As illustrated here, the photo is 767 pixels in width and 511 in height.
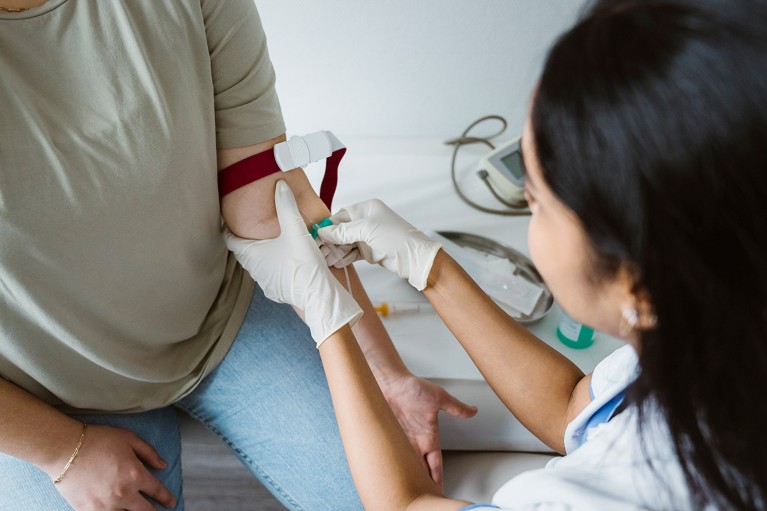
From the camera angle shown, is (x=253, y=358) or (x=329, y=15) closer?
(x=253, y=358)

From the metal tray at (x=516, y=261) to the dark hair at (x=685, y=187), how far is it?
0.77 meters

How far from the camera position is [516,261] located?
4.75 ft

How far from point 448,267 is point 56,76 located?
0.66 m

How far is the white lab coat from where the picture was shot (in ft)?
1.94

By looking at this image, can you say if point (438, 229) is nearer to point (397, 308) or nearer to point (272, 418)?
point (397, 308)

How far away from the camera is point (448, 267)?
103 cm

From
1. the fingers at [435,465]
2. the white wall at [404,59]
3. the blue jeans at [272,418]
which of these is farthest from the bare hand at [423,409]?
the white wall at [404,59]

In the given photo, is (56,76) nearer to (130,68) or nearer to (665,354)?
(130,68)

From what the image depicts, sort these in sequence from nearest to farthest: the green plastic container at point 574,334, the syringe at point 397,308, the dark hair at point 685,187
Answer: the dark hair at point 685,187 < the green plastic container at point 574,334 < the syringe at point 397,308

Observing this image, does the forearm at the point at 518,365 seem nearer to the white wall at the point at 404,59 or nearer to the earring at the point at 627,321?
the earring at the point at 627,321

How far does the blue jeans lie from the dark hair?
0.66 metres

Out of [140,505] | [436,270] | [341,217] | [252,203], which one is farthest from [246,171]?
[140,505]

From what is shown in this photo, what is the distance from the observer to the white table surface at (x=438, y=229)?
1191mm

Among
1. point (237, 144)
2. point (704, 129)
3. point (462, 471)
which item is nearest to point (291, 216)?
point (237, 144)
